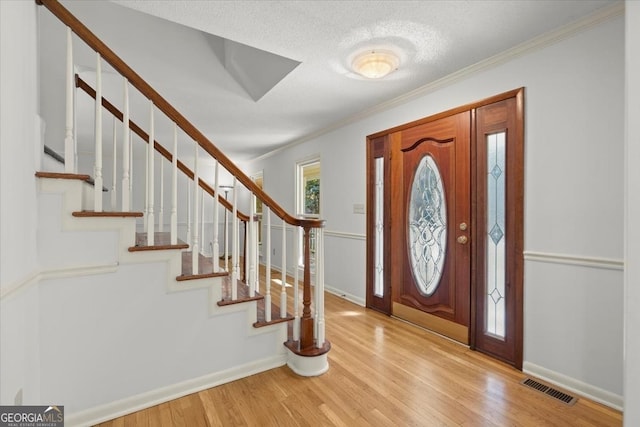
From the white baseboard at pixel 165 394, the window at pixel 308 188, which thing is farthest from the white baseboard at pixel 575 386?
the window at pixel 308 188

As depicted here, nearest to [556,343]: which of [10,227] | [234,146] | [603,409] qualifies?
[603,409]

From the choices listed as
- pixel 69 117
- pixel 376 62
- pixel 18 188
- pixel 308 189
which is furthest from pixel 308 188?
pixel 18 188

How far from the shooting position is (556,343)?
2.04m

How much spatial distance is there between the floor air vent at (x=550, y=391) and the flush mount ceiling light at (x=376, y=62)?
2.45 meters

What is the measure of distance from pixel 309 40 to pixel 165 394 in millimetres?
2505

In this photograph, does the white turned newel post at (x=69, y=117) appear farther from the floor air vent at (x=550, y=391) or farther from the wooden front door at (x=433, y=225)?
the floor air vent at (x=550, y=391)

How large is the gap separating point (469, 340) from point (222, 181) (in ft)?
22.1

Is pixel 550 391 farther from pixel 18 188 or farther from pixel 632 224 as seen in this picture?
pixel 18 188

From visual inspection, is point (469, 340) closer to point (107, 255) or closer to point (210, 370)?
point (210, 370)

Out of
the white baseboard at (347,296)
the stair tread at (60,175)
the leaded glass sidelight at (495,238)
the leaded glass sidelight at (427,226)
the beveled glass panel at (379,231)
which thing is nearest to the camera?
the stair tread at (60,175)

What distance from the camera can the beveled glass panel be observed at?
3471 mm

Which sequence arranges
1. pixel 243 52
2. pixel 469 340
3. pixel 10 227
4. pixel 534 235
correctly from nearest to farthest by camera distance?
1. pixel 10 227
2. pixel 534 235
3. pixel 469 340
4. pixel 243 52

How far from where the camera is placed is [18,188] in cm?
125

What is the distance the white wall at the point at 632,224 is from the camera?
1342mm
